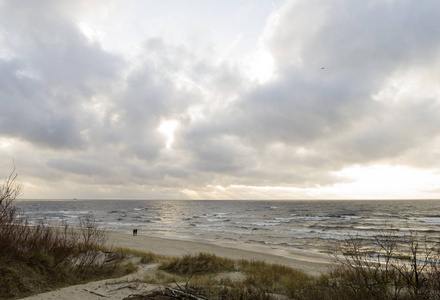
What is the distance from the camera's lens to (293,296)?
Answer: 8523 millimetres

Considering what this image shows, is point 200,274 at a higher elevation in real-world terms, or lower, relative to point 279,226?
higher

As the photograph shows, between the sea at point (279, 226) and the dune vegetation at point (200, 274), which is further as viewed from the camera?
the sea at point (279, 226)

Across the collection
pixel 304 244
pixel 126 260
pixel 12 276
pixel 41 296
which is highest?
pixel 12 276

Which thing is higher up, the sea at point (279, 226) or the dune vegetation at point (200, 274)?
the dune vegetation at point (200, 274)

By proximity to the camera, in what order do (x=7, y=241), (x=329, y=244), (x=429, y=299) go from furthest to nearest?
(x=329, y=244) < (x=7, y=241) < (x=429, y=299)

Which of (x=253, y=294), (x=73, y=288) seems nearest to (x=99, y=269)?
(x=73, y=288)

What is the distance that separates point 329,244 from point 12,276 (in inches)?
1148

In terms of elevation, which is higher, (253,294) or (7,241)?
(7,241)

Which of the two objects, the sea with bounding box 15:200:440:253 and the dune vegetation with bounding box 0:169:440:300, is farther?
the sea with bounding box 15:200:440:253

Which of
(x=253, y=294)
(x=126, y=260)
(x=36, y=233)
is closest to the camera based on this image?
(x=253, y=294)

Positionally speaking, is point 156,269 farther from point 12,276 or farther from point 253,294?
point 253,294

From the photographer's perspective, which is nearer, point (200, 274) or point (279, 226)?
point (200, 274)

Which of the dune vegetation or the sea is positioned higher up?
the dune vegetation

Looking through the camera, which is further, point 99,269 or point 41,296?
point 99,269
